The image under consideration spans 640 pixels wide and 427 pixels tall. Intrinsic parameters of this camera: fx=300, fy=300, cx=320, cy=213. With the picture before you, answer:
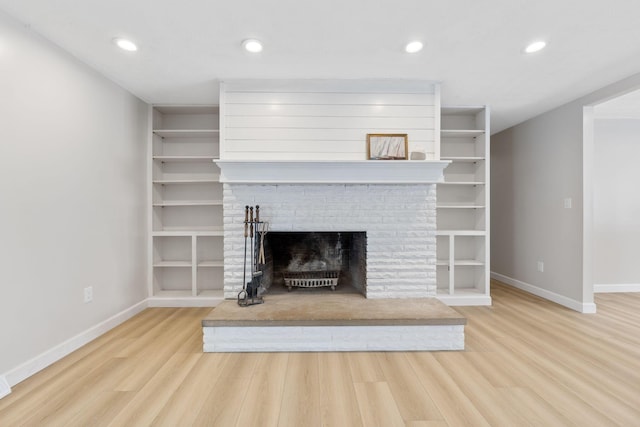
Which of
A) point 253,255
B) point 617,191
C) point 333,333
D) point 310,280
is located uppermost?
point 617,191

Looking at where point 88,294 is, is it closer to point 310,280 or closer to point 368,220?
point 310,280

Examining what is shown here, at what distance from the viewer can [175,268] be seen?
3594 mm

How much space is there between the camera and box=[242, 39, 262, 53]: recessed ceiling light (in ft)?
6.96

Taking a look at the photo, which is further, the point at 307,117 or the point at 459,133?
the point at 459,133

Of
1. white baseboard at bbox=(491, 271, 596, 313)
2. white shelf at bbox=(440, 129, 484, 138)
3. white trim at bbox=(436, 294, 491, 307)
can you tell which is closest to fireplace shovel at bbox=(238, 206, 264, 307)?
white trim at bbox=(436, 294, 491, 307)

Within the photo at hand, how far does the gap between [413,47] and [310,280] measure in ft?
7.38

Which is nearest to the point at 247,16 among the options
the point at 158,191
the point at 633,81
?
the point at 158,191

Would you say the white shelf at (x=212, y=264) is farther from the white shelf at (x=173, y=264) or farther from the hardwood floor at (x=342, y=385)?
the hardwood floor at (x=342, y=385)

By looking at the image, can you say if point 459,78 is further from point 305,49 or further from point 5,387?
point 5,387

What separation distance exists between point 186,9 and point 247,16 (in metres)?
0.36

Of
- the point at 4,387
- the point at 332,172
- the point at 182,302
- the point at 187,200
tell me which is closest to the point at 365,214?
the point at 332,172

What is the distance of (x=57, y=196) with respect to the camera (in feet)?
7.15

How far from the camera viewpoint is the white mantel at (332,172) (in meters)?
2.66

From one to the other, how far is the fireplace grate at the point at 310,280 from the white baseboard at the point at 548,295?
8.47 ft
